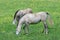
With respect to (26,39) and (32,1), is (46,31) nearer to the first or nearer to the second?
(26,39)

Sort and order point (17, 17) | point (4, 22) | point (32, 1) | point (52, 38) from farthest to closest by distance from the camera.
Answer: point (32, 1)
point (4, 22)
point (17, 17)
point (52, 38)

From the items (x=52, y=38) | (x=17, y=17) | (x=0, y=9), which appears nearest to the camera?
(x=52, y=38)

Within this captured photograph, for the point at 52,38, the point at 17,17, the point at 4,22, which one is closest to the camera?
the point at 52,38

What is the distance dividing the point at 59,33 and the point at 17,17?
1.96 meters

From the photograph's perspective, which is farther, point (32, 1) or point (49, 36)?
point (32, 1)

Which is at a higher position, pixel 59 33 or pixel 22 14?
pixel 22 14

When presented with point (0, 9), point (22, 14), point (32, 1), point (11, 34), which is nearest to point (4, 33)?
point (11, 34)

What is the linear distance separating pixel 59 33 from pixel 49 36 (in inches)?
25.9

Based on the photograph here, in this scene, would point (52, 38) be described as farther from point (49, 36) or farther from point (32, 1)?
point (32, 1)

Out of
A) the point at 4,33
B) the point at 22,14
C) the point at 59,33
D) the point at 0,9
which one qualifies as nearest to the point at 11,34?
the point at 4,33

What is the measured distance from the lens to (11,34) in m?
9.99

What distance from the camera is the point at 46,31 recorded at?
32.8 feet

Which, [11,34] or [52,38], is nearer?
[52,38]

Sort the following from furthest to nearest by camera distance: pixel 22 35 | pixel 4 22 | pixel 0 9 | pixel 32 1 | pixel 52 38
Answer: pixel 32 1, pixel 0 9, pixel 4 22, pixel 22 35, pixel 52 38
